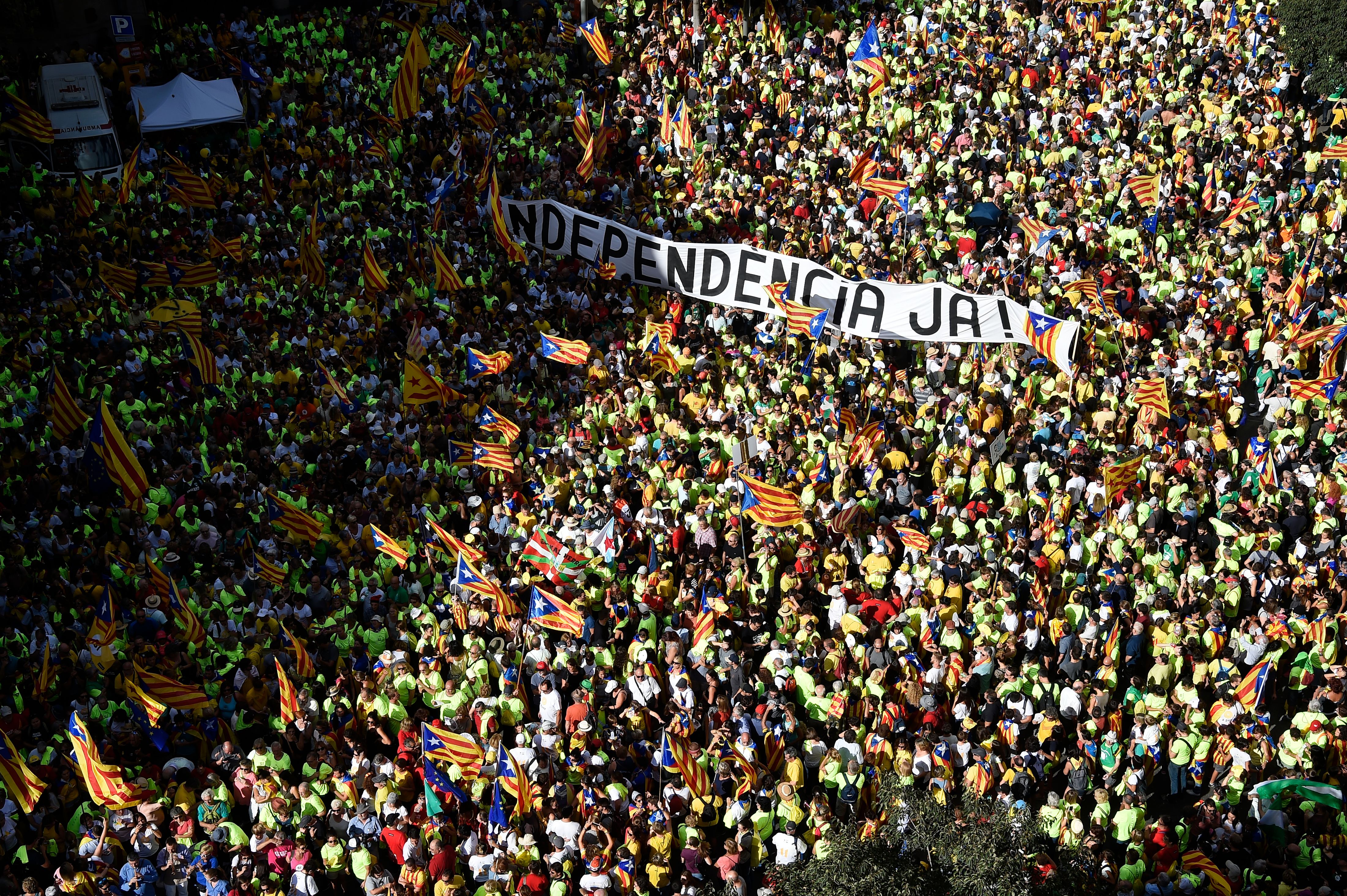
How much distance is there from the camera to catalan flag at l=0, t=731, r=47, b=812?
47.0 feet

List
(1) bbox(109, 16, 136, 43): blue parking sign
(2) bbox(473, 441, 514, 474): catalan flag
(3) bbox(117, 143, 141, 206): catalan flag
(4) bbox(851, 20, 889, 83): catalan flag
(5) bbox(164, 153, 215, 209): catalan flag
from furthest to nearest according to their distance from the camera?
(1) bbox(109, 16, 136, 43): blue parking sign → (4) bbox(851, 20, 889, 83): catalan flag → (5) bbox(164, 153, 215, 209): catalan flag → (3) bbox(117, 143, 141, 206): catalan flag → (2) bbox(473, 441, 514, 474): catalan flag

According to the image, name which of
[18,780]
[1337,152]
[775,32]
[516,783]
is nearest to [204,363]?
[18,780]

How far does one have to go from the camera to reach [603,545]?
58.6ft

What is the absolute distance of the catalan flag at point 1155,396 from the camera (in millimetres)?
18891

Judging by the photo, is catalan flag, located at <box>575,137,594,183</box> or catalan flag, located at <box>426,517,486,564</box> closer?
catalan flag, located at <box>426,517,486,564</box>

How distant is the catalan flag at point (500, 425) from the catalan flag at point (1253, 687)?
9.96m

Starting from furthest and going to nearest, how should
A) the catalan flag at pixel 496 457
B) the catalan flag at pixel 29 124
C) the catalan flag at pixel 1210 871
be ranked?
the catalan flag at pixel 29 124 → the catalan flag at pixel 496 457 → the catalan flag at pixel 1210 871

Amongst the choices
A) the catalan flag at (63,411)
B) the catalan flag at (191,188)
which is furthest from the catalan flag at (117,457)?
the catalan flag at (191,188)

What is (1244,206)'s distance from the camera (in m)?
23.4

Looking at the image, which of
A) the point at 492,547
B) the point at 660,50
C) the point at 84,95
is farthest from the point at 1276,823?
the point at 84,95

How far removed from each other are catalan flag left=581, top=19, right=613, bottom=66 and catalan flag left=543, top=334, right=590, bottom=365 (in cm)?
1145

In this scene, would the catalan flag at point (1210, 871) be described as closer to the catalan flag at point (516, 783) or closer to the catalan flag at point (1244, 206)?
the catalan flag at point (516, 783)

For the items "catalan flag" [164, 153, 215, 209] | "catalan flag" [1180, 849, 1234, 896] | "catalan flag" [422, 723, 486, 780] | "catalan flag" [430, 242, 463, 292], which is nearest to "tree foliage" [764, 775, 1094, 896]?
"catalan flag" [1180, 849, 1234, 896]

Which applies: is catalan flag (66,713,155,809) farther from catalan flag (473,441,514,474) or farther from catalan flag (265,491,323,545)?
catalan flag (473,441,514,474)
